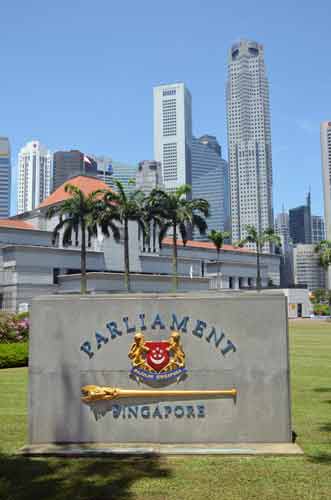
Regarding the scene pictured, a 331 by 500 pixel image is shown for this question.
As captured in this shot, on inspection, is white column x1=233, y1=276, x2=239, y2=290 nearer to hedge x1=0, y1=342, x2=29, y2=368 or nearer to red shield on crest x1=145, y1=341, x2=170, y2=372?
hedge x1=0, y1=342, x2=29, y2=368

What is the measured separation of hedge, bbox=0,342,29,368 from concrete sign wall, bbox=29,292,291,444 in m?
12.4

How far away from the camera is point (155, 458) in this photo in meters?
7.38

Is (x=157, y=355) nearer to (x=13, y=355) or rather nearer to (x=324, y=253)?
(x=13, y=355)

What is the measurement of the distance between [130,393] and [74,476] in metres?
1.70

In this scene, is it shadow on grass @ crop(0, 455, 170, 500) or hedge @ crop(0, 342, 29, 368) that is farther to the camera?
hedge @ crop(0, 342, 29, 368)

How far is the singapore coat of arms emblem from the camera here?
8117 mm

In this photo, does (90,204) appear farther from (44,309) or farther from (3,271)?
(44,309)

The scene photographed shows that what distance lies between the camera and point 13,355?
19938mm

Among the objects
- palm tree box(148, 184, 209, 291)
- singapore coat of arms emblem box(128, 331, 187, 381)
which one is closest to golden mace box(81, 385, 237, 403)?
singapore coat of arms emblem box(128, 331, 187, 381)

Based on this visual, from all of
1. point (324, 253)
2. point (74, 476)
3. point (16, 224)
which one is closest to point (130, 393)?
point (74, 476)

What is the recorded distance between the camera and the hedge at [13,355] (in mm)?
19766

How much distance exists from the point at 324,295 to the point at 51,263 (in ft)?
370

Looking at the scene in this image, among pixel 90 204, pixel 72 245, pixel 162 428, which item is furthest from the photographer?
pixel 72 245

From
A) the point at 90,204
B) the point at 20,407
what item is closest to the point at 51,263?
the point at 90,204
